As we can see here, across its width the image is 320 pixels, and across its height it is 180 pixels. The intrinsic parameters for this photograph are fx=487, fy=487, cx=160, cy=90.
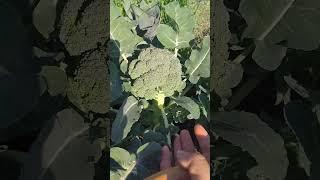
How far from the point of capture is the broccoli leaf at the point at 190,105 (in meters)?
1.09

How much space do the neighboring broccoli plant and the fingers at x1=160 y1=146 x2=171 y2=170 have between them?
1cm

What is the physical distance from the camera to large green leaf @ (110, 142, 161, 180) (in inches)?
40.9

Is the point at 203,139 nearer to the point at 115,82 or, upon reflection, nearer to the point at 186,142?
the point at 186,142

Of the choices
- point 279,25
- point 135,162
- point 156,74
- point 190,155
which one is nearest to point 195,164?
point 190,155

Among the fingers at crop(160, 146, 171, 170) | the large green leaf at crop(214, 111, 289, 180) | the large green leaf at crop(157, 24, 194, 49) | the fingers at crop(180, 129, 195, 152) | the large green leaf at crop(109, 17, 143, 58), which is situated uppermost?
the large green leaf at crop(109, 17, 143, 58)

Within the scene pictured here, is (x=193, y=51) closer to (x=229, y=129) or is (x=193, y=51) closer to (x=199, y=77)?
(x=199, y=77)

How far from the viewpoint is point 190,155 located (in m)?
1.07

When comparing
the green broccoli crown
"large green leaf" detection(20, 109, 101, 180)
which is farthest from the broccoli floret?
"large green leaf" detection(20, 109, 101, 180)

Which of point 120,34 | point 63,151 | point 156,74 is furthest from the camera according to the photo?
point 156,74

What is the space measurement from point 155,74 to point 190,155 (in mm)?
213

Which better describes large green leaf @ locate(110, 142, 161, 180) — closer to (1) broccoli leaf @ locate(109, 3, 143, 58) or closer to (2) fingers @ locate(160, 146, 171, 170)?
(2) fingers @ locate(160, 146, 171, 170)

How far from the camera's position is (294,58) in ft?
3.13

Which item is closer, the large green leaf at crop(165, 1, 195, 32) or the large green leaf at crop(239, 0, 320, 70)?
the large green leaf at crop(239, 0, 320, 70)

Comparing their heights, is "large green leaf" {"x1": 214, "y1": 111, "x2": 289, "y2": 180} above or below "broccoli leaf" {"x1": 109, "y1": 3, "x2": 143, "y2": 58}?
below
